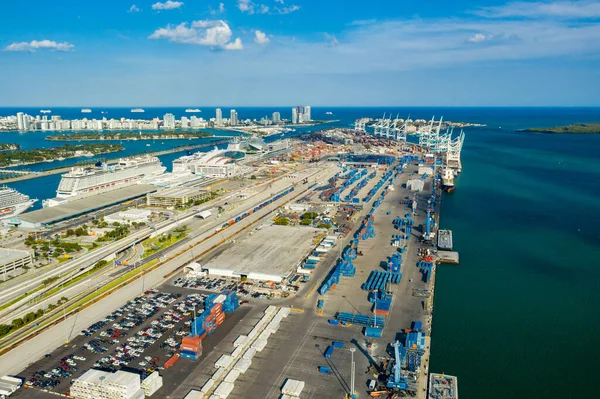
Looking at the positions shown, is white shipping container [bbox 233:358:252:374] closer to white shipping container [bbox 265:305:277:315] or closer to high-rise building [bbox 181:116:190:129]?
white shipping container [bbox 265:305:277:315]

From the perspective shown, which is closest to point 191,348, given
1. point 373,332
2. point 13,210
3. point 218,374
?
point 218,374

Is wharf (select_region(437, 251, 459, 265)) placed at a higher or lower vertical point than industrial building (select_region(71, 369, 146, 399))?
higher

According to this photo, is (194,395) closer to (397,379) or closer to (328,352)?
(328,352)

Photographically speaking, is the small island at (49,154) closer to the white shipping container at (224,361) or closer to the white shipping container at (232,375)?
the white shipping container at (224,361)

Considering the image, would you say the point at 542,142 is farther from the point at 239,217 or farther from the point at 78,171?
the point at 78,171

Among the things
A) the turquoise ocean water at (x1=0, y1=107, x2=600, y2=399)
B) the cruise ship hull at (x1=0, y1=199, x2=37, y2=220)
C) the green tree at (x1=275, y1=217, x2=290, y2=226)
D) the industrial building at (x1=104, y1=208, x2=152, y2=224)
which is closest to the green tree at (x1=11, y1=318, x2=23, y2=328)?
the industrial building at (x1=104, y1=208, x2=152, y2=224)

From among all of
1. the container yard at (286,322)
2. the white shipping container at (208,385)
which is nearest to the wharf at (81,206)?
the container yard at (286,322)
